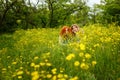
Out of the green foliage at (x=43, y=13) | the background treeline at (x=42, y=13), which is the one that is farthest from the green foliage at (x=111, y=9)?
the green foliage at (x=43, y=13)

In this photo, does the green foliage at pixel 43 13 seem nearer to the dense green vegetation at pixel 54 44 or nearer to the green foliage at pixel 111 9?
the dense green vegetation at pixel 54 44

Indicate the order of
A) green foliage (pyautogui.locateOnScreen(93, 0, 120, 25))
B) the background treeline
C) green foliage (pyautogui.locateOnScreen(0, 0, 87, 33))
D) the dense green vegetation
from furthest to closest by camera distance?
green foliage (pyautogui.locateOnScreen(0, 0, 87, 33)) → the background treeline → green foliage (pyautogui.locateOnScreen(93, 0, 120, 25)) → the dense green vegetation

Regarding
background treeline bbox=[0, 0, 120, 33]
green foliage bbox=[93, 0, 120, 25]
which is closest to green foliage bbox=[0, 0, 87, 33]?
background treeline bbox=[0, 0, 120, 33]

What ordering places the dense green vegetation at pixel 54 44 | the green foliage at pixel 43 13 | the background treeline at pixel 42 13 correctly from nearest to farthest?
the dense green vegetation at pixel 54 44, the background treeline at pixel 42 13, the green foliage at pixel 43 13

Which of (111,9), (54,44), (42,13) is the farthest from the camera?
(42,13)

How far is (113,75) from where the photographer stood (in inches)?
137

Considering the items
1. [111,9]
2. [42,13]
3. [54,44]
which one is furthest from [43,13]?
[54,44]

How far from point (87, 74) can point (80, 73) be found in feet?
0.37

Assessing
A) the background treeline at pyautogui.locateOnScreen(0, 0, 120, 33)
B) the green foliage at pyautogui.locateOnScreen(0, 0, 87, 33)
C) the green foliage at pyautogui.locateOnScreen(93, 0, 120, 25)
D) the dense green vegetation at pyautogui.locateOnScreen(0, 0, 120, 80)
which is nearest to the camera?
the dense green vegetation at pyautogui.locateOnScreen(0, 0, 120, 80)

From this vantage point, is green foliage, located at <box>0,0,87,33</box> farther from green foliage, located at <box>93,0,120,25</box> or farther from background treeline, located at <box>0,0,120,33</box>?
green foliage, located at <box>93,0,120,25</box>

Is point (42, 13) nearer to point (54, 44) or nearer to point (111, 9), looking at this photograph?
point (111, 9)

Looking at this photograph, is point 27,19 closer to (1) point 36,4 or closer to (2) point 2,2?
(1) point 36,4

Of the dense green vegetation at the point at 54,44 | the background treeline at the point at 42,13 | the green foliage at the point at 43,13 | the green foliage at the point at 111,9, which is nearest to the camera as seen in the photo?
the dense green vegetation at the point at 54,44

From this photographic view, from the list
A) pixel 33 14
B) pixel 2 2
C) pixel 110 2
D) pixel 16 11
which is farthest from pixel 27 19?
pixel 110 2
